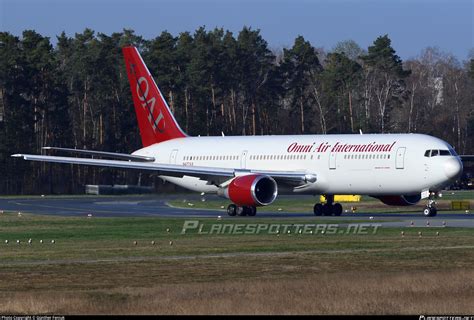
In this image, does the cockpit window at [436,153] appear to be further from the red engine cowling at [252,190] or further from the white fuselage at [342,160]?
the red engine cowling at [252,190]

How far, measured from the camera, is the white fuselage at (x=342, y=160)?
53000 millimetres

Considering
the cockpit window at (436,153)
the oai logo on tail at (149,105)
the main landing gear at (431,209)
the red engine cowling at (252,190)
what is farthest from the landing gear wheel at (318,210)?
the oai logo on tail at (149,105)

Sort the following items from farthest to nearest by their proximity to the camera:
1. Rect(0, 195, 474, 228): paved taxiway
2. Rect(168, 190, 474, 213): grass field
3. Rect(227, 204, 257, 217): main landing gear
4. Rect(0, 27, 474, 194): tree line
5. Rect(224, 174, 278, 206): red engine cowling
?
1. Rect(0, 27, 474, 194): tree line
2. Rect(168, 190, 474, 213): grass field
3. Rect(227, 204, 257, 217): main landing gear
4. Rect(224, 174, 278, 206): red engine cowling
5. Rect(0, 195, 474, 228): paved taxiway

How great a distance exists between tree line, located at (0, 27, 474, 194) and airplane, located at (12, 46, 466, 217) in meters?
36.5

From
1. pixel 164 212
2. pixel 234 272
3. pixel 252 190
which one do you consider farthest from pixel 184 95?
pixel 234 272

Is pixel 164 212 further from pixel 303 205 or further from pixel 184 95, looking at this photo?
pixel 184 95

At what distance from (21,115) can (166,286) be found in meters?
84.8

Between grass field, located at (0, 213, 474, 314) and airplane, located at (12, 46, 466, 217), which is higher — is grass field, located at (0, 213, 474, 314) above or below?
below

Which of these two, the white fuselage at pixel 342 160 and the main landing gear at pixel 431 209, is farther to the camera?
the main landing gear at pixel 431 209

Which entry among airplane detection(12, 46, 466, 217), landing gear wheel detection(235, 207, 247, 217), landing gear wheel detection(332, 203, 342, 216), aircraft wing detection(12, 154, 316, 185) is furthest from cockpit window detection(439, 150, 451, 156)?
landing gear wheel detection(235, 207, 247, 217)

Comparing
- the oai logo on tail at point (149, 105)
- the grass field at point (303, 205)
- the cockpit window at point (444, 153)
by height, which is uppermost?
the oai logo on tail at point (149, 105)

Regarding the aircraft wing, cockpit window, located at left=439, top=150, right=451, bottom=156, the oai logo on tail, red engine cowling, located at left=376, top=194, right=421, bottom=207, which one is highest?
the oai logo on tail

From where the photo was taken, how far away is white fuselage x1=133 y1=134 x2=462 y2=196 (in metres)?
53.0

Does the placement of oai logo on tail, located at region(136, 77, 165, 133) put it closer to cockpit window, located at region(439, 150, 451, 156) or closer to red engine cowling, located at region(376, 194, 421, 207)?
red engine cowling, located at region(376, 194, 421, 207)
